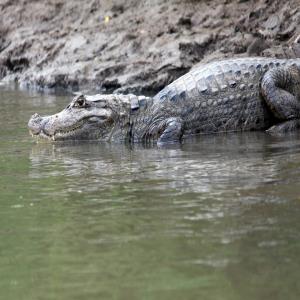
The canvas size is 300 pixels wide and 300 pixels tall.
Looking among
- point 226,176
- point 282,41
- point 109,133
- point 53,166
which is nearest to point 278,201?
point 226,176

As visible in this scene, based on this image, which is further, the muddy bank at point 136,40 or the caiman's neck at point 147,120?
the muddy bank at point 136,40

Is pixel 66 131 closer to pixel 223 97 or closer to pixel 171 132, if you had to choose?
pixel 171 132

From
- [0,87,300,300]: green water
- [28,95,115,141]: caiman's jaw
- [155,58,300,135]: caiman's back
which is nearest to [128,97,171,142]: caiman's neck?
[155,58,300,135]: caiman's back

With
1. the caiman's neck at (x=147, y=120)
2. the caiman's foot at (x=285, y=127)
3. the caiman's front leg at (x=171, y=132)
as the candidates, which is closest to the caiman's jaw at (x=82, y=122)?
the caiman's neck at (x=147, y=120)

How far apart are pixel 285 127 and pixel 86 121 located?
2.31 meters

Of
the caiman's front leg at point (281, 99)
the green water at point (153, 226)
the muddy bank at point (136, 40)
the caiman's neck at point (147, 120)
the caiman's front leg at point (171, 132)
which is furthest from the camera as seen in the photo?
the muddy bank at point (136, 40)

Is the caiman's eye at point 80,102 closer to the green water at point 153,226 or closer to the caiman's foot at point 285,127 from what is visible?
the green water at point 153,226

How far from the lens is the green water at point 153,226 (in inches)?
152

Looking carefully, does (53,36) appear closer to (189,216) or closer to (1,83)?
(1,83)

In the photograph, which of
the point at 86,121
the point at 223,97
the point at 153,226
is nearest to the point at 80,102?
the point at 86,121

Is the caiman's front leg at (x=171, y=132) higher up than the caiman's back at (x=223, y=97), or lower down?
lower down

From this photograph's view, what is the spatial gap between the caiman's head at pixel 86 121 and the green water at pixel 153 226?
5.78 ft

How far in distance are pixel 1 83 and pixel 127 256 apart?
15.7m

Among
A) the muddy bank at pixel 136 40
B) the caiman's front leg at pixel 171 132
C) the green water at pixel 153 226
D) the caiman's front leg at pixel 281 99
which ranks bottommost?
the green water at pixel 153 226
